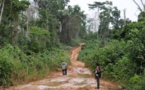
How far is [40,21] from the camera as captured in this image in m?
51.4

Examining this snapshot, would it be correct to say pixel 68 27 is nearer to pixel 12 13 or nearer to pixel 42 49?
pixel 42 49

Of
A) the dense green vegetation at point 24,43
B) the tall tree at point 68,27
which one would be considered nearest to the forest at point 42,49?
the dense green vegetation at point 24,43

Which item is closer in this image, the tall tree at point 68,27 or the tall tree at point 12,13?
the tall tree at point 12,13

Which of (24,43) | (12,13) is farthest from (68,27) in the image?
(12,13)

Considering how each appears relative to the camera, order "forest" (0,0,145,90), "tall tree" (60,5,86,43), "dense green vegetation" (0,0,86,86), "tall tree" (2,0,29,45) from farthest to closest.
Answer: "tall tree" (60,5,86,43)
"tall tree" (2,0,29,45)
"dense green vegetation" (0,0,86,86)
"forest" (0,0,145,90)

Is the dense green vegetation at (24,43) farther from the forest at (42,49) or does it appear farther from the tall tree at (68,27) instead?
the tall tree at (68,27)

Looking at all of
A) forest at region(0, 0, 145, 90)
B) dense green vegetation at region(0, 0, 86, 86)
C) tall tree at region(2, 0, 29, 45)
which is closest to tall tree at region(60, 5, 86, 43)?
forest at region(0, 0, 145, 90)

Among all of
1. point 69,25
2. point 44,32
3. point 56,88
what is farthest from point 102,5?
point 56,88

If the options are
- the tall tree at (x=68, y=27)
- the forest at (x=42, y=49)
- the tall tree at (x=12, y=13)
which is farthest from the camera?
the tall tree at (x=68, y=27)

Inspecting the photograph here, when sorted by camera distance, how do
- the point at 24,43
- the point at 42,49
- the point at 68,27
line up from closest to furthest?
the point at 24,43, the point at 42,49, the point at 68,27

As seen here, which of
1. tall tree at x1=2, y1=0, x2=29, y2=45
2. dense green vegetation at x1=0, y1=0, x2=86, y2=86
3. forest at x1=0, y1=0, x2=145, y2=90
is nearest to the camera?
forest at x1=0, y1=0, x2=145, y2=90

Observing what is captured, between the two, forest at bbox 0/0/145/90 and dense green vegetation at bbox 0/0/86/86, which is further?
dense green vegetation at bbox 0/0/86/86

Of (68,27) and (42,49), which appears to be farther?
(68,27)

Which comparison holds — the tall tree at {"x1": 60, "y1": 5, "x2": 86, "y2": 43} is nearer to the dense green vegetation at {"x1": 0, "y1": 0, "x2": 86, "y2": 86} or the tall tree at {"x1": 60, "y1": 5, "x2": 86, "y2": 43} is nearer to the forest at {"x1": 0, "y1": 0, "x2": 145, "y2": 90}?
the forest at {"x1": 0, "y1": 0, "x2": 145, "y2": 90}
